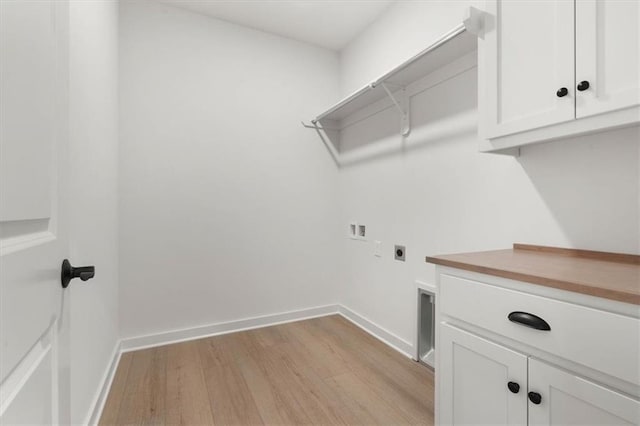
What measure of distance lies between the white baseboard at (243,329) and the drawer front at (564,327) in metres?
1.19

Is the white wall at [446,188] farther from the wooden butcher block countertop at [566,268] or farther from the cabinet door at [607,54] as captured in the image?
the cabinet door at [607,54]

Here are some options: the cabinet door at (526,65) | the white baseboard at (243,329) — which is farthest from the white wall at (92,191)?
the cabinet door at (526,65)

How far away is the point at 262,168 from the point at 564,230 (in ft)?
7.04

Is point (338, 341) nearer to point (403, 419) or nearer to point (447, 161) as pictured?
point (403, 419)

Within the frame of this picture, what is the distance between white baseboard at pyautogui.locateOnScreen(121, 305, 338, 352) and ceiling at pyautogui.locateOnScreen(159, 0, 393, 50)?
252cm

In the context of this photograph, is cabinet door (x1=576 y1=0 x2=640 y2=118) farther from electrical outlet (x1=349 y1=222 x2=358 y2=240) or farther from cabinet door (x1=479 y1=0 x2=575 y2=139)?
electrical outlet (x1=349 y1=222 x2=358 y2=240)

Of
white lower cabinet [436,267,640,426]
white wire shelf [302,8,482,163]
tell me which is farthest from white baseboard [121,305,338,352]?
white lower cabinet [436,267,640,426]

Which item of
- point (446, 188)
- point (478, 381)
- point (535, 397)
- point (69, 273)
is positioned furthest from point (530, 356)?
point (69, 273)

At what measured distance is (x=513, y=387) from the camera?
96 centimetres

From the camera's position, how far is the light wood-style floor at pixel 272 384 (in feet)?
5.15

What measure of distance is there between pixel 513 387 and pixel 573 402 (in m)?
0.15

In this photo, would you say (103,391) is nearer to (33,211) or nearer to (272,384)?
(272,384)

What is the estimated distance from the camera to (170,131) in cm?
239

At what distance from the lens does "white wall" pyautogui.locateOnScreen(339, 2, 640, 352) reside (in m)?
1.20
